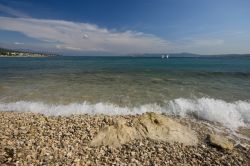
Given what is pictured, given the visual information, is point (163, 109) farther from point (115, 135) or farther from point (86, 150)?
point (86, 150)

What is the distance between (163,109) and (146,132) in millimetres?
4998

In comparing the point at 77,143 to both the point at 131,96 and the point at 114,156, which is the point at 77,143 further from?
the point at 131,96

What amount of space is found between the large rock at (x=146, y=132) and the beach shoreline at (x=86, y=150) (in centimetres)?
23

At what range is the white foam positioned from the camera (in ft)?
37.9

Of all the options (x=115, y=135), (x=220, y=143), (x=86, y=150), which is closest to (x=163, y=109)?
(x=220, y=143)

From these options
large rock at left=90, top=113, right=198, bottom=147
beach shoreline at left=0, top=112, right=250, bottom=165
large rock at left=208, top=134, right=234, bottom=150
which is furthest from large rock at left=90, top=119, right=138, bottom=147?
large rock at left=208, top=134, right=234, bottom=150

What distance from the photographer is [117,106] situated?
13.3m

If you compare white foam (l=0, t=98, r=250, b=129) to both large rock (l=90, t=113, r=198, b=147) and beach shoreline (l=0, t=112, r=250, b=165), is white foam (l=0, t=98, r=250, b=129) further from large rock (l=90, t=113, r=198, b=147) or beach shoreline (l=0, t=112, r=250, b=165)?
beach shoreline (l=0, t=112, r=250, b=165)

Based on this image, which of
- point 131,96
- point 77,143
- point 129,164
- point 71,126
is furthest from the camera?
point 131,96

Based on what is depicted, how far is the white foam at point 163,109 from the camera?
11.5m

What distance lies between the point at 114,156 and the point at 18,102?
9.82 m

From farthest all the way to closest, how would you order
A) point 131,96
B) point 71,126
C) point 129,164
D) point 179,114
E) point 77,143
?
1. point 131,96
2. point 179,114
3. point 71,126
4. point 77,143
5. point 129,164

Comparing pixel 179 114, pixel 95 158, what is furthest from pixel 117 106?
pixel 95 158

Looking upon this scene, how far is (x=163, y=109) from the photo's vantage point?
12898 mm
